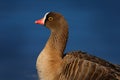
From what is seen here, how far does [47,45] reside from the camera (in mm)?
12719

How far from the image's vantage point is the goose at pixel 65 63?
1200 cm

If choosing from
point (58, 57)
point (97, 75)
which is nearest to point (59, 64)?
point (58, 57)

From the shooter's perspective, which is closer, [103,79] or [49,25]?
[103,79]

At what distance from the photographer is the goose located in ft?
39.4

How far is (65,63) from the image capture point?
39.4 feet

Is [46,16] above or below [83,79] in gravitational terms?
above

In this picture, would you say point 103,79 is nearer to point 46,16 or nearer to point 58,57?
point 58,57

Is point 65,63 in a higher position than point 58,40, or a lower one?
lower

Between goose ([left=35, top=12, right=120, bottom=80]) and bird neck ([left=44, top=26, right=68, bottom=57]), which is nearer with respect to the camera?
goose ([left=35, top=12, right=120, bottom=80])

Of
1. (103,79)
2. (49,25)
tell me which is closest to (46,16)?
(49,25)

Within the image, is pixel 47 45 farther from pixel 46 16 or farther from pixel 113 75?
pixel 113 75

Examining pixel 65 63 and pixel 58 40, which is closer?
pixel 65 63

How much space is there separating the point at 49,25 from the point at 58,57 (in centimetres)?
138

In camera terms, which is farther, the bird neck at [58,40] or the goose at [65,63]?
the bird neck at [58,40]
